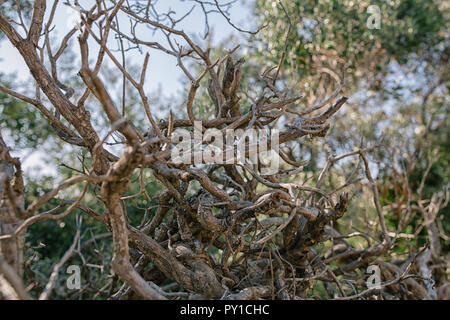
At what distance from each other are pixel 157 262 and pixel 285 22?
3.35 meters

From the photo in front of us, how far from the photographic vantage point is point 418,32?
551cm

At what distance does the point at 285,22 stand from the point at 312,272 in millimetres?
3026

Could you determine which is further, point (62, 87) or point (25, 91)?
point (25, 91)

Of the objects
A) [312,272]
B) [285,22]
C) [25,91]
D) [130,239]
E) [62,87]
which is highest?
[285,22]

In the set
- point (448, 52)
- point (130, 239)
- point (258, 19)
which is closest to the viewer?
point (130, 239)

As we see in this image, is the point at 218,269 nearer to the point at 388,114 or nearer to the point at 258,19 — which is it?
the point at 258,19

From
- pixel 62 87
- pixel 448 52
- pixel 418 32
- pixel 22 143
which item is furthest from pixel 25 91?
pixel 448 52

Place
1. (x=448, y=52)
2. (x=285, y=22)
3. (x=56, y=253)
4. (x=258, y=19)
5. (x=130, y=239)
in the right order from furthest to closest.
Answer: (x=448, y=52) → (x=258, y=19) → (x=285, y=22) → (x=56, y=253) → (x=130, y=239)

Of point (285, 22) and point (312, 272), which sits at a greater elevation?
point (285, 22)

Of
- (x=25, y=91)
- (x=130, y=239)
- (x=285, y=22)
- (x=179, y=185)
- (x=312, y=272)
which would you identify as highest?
(x=285, y=22)

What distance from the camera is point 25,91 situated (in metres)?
4.21

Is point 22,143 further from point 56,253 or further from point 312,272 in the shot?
point 312,272

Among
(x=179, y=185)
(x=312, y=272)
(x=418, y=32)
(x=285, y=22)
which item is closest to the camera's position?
(x=179, y=185)

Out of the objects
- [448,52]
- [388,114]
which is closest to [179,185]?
[388,114]
